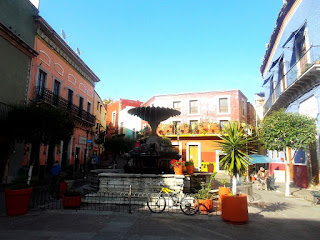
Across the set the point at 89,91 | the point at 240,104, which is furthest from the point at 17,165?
the point at 240,104

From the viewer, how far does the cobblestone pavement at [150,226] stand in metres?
4.89

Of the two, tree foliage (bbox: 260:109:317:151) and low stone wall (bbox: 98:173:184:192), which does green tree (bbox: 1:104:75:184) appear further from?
tree foliage (bbox: 260:109:317:151)

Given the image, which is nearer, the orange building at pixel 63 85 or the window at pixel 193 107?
the orange building at pixel 63 85

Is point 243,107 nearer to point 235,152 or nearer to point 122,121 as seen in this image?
point 122,121

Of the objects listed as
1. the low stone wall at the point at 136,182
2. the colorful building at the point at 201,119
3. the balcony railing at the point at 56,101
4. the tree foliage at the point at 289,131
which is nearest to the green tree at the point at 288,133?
the tree foliage at the point at 289,131

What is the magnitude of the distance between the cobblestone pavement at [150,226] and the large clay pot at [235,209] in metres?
0.17

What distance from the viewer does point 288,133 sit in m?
11.1

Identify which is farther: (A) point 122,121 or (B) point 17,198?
(A) point 122,121

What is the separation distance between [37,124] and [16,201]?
515 cm

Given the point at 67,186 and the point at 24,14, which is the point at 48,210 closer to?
the point at 67,186

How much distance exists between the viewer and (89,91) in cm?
2488

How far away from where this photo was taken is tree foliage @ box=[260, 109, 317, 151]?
10.9 m

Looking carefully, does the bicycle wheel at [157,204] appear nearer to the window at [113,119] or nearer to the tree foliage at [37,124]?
the tree foliage at [37,124]

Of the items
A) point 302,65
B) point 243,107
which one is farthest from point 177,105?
point 302,65
